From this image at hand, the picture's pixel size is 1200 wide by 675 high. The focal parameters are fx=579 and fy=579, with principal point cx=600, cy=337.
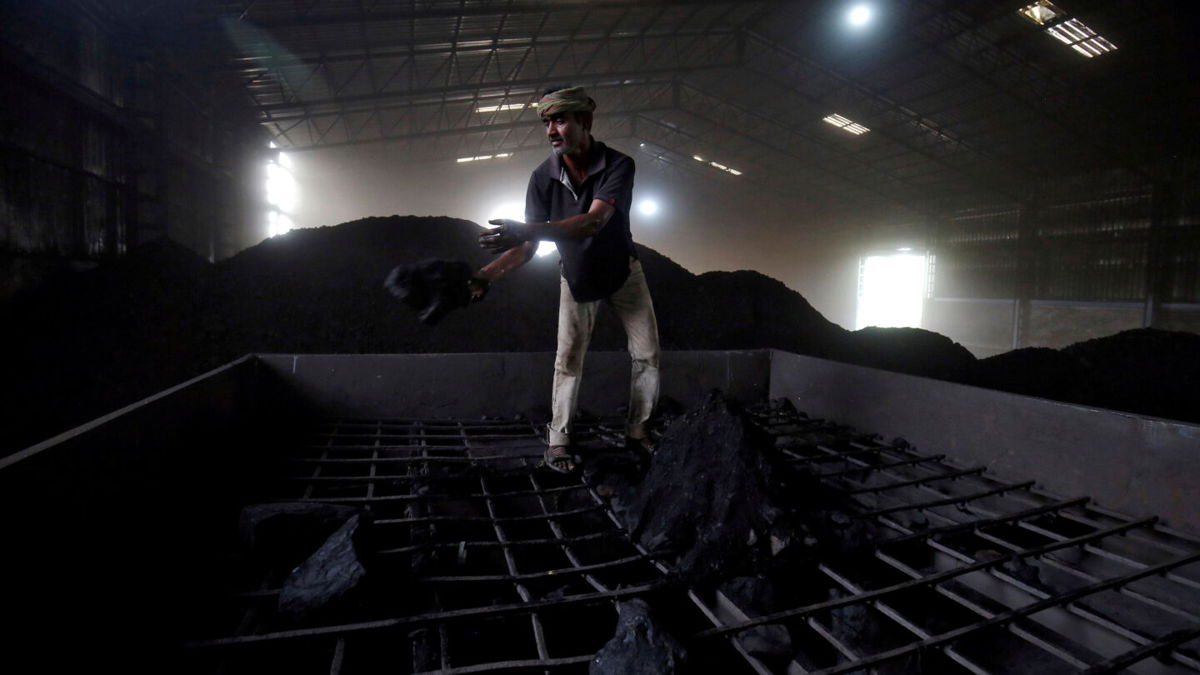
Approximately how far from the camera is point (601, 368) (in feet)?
12.8

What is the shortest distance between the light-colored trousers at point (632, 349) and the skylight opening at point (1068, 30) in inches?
386

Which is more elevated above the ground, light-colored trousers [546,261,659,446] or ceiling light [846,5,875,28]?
ceiling light [846,5,875,28]

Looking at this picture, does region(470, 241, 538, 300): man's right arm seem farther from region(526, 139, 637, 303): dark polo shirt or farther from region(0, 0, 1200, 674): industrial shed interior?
region(0, 0, 1200, 674): industrial shed interior

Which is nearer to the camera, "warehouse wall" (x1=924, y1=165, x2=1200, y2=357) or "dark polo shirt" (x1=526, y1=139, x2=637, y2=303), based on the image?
"dark polo shirt" (x1=526, y1=139, x2=637, y2=303)

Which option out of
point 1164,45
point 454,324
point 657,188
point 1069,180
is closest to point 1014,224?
point 1069,180

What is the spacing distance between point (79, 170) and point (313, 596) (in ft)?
30.3

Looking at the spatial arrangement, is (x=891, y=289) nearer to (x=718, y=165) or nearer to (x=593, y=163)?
(x=718, y=165)

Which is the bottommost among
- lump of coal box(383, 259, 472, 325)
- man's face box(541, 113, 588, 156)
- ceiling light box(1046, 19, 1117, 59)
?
lump of coal box(383, 259, 472, 325)

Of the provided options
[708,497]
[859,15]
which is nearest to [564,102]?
[708,497]

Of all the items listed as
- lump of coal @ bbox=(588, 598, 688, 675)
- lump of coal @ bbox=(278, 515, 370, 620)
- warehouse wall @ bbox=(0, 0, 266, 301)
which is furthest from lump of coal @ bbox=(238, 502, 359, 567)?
warehouse wall @ bbox=(0, 0, 266, 301)

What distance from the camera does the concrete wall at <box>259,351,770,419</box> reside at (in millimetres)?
3518

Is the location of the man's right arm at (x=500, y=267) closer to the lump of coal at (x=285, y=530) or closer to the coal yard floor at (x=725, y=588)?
the coal yard floor at (x=725, y=588)

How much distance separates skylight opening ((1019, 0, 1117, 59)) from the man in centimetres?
979

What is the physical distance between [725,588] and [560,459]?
119 centimetres
